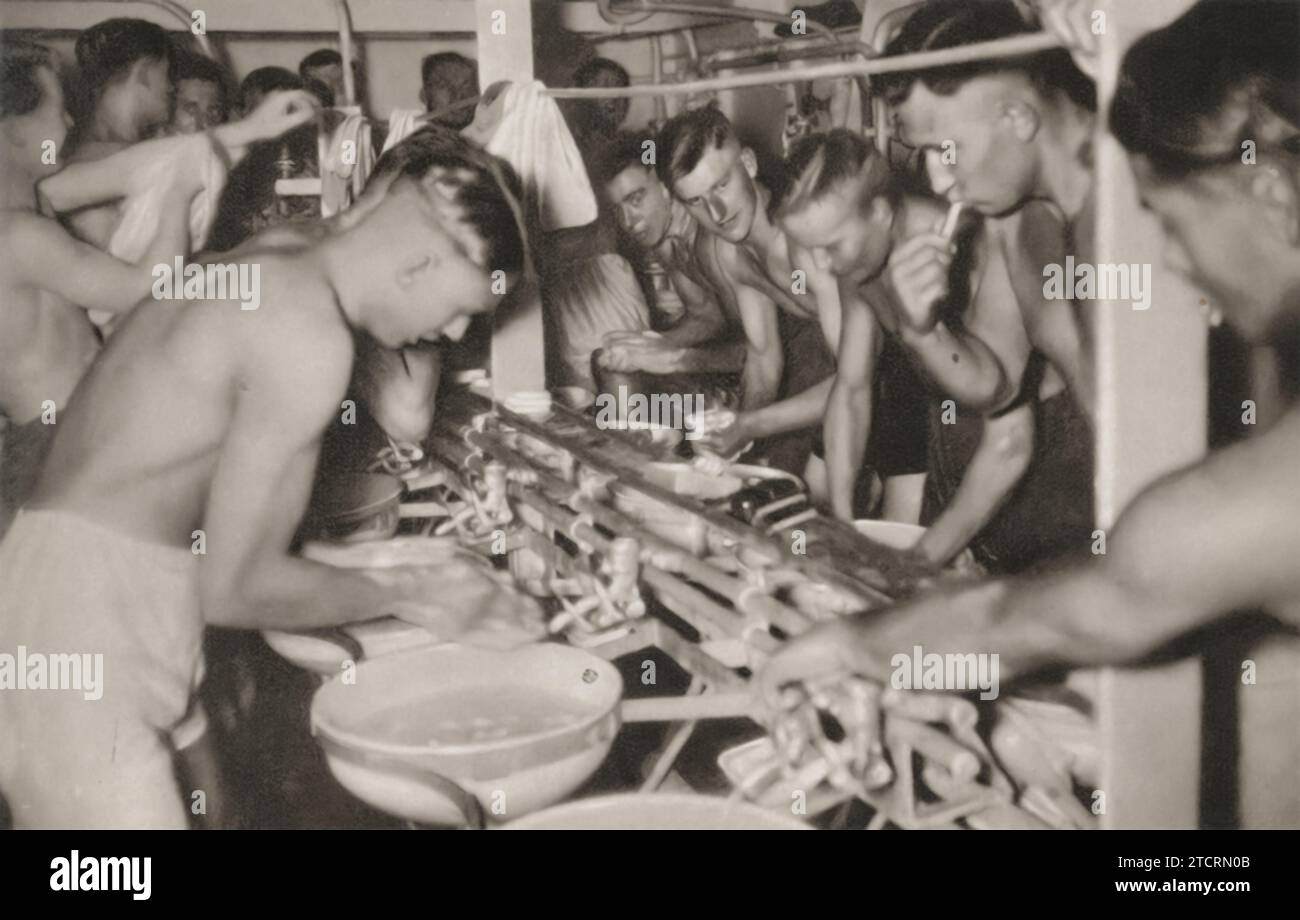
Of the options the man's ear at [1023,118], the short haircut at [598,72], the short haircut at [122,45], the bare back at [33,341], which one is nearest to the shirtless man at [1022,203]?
the man's ear at [1023,118]

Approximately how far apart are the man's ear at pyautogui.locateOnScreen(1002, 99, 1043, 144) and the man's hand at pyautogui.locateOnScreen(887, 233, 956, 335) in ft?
0.63

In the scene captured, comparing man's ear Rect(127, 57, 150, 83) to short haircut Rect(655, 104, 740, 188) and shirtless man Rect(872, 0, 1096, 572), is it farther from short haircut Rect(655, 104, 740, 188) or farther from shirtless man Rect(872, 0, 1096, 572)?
shirtless man Rect(872, 0, 1096, 572)

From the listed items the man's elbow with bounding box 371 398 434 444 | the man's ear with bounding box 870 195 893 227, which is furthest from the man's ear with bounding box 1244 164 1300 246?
the man's elbow with bounding box 371 398 434 444

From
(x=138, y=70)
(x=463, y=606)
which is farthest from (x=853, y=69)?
(x=138, y=70)

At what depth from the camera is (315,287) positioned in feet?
7.04

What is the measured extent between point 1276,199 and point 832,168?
663 millimetres

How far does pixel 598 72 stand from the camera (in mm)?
2234

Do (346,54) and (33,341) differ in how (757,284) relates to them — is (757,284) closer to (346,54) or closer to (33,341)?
(346,54)

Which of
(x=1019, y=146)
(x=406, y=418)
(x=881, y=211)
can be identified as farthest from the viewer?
(x=406, y=418)

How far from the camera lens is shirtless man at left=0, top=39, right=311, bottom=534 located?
7.41ft

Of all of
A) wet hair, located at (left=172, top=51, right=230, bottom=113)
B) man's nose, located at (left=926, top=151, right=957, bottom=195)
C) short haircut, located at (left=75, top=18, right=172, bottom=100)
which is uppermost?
short haircut, located at (left=75, top=18, right=172, bottom=100)

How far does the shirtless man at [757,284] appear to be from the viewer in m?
2.06

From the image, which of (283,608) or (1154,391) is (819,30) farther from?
(283,608)

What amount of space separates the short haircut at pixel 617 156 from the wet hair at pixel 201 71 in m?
0.69
